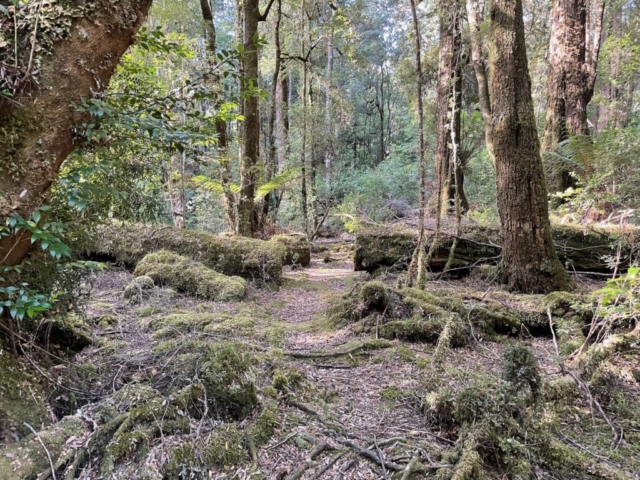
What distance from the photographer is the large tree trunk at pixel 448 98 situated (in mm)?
6930

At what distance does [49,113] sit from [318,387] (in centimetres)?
263

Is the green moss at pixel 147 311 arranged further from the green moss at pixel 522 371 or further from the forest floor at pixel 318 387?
the green moss at pixel 522 371

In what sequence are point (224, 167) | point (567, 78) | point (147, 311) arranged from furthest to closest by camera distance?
point (224, 167) < point (567, 78) < point (147, 311)

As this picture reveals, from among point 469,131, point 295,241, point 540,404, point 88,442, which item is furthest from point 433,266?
point 469,131

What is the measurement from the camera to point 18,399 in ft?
7.25

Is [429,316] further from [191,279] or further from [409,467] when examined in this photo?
[191,279]

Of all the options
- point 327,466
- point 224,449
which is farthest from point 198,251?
point 327,466

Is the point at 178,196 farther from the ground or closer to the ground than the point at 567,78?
closer to the ground

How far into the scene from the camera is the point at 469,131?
42.7 ft

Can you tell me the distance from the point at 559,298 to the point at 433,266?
9.48 feet

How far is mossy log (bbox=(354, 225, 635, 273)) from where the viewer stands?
21.1 feet

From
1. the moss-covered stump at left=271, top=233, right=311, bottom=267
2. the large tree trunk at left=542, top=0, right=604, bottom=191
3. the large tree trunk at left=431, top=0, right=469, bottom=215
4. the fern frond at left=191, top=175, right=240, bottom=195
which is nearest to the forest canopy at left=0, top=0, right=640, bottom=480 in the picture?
the large tree trunk at left=431, top=0, right=469, bottom=215

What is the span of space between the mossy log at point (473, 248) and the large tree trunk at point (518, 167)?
3.34 ft

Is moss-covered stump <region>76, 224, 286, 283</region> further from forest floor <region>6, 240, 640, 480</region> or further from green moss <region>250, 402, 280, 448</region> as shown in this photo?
green moss <region>250, 402, 280, 448</region>
